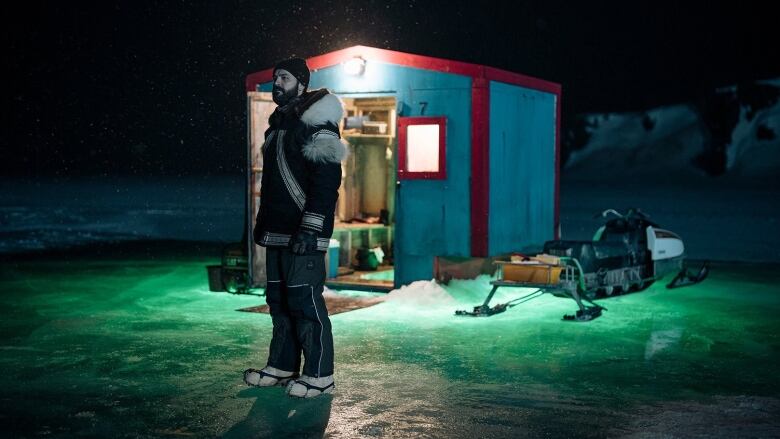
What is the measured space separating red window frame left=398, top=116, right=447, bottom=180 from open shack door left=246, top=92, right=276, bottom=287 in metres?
1.61

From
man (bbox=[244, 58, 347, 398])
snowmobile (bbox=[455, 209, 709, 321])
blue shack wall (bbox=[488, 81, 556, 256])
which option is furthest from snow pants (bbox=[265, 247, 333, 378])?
blue shack wall (bbox=[488, 81, 556, 256])

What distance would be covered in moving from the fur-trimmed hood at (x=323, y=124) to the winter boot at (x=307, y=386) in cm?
143

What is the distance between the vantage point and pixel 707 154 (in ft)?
219

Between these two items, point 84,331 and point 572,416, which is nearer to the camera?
point 572,416

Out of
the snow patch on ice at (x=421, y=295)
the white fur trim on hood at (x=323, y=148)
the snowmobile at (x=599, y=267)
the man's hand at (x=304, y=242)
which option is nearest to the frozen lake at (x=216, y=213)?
the snowmobile at (x=599, y=267)

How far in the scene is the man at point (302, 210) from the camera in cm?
612

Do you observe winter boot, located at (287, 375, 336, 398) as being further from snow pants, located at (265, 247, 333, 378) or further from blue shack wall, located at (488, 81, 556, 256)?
blue shack wall, located at (488, 81, 556, 256)

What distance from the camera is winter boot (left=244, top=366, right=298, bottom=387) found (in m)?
6.48

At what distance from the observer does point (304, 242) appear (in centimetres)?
605

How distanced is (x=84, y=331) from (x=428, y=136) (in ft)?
15.7

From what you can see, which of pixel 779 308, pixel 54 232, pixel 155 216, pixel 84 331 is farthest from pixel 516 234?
pixel 155 216

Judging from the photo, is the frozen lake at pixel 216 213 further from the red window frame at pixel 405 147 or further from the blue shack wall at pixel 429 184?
the red window frame at pixel 405 147

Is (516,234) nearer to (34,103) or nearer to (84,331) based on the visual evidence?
(84,331)

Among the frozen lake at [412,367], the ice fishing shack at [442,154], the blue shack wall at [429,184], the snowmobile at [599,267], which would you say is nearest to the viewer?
the frozen lake at [412,367]
